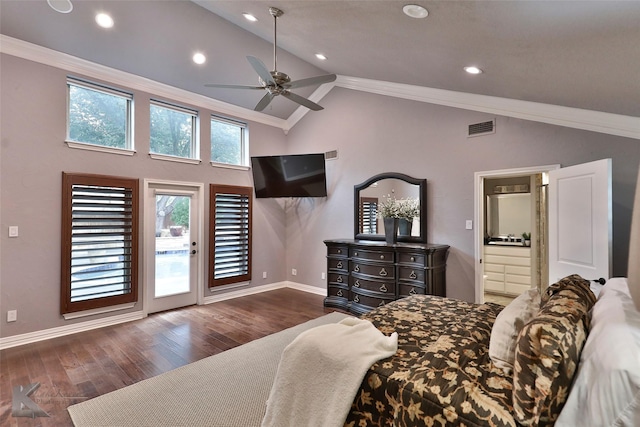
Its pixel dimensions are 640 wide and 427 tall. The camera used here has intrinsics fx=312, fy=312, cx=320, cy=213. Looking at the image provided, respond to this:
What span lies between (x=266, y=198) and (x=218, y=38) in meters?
2.77

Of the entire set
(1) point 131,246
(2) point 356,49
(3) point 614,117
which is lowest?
(1) point 131,246

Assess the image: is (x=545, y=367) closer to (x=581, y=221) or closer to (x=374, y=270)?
(x=581, y=221)

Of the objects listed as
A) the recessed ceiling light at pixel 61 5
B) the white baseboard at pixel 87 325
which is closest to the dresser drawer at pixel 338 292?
the white baseboard at pixel 87 325

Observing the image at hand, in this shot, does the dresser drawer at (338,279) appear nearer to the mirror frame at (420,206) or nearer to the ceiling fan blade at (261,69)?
the mirror frame at (420,206)

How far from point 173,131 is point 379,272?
388cm

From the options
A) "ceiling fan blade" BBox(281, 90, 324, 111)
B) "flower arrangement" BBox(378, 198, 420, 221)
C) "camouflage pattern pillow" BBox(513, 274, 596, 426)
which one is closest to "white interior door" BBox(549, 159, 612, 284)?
"flower arrangement" BBox(378, 198, 420, 221)

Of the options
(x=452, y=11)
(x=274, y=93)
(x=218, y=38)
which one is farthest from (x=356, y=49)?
(x=218, y=38)

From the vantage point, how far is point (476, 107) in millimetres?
4141

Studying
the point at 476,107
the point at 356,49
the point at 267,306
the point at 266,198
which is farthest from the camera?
the point at 266,198

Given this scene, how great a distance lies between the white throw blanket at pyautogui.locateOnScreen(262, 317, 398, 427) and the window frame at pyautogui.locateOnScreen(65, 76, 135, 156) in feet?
13.0

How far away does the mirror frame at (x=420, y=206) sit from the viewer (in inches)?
183

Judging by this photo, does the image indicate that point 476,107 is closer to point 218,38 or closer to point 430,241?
point 430,241

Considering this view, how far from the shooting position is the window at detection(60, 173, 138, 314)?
12.7ft

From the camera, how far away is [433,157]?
4590 millimetres
